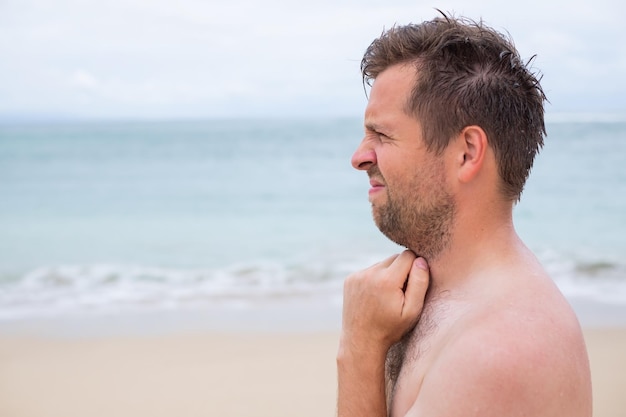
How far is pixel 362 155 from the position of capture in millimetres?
2148

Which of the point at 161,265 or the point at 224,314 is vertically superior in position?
the point at 161,265

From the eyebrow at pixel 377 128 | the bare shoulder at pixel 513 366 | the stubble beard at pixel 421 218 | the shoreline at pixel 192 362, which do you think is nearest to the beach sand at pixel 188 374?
the shoreline at pixel 192 362

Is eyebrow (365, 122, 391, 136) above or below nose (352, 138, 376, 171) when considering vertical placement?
Answer: above

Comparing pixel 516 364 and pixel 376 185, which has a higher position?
pixel 376 185

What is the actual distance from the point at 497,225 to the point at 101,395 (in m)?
4.74

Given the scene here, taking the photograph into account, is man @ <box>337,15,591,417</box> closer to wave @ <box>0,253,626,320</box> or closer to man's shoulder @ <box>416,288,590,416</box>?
man's shoulder @ <box>416,288,590,416</box>

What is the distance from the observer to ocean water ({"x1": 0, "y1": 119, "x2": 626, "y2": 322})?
355 inches

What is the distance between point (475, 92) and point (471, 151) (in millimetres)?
152

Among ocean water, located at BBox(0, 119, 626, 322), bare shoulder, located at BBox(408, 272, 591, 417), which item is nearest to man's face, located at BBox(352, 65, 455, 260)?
Answer: bare shoulder, located at BBox(408, 272, 591, 417)

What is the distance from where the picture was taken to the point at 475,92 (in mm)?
2016

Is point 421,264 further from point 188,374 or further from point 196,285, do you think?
point 196,285

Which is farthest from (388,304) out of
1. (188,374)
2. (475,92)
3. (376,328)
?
(188,374)

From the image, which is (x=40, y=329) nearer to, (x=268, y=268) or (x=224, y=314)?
(x=224, y=314)

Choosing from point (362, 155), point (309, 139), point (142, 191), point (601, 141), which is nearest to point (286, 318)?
point (362, 155)
